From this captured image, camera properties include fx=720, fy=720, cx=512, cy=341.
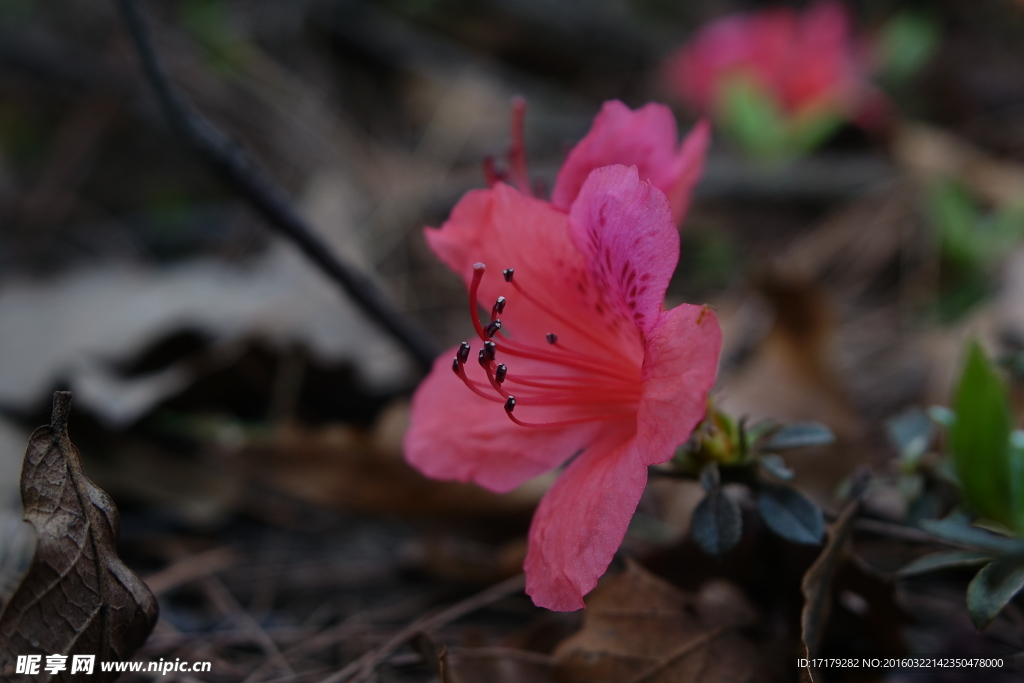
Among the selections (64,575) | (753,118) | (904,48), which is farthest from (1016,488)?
(904,48)

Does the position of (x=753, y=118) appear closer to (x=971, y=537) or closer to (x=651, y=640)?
(x=971, y=537)

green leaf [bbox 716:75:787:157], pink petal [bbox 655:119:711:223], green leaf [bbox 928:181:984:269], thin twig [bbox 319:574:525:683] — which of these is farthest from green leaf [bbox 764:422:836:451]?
green leaf [bbox 716:75:787:157]

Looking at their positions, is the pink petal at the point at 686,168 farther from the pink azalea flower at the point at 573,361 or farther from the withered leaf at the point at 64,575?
the withered leaf at the point at 64,575

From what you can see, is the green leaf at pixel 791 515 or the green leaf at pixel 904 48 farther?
the green leaf at pixel 904 48

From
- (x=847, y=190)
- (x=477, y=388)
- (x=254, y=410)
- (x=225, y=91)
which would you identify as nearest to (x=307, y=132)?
(x=225, y=91)

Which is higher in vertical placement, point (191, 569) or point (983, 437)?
point (983, 437)

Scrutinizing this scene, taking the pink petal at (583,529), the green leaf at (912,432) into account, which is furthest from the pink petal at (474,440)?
the green leaf at (912,432)

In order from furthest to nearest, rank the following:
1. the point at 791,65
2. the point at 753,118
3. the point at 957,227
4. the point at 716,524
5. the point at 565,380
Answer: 1. the point at 791,65
2. the point at 753,118
3. the point at 957,227
4. the point at 565,380
5. the point at 716,524

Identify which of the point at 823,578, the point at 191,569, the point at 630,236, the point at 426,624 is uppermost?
the point at 630,236
